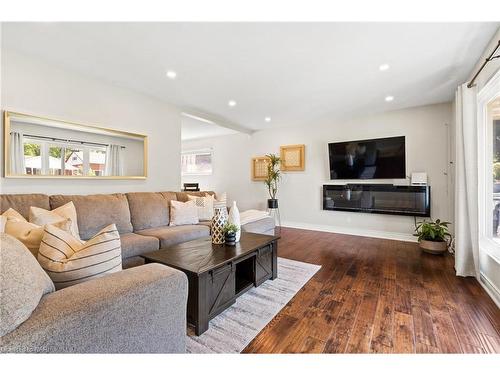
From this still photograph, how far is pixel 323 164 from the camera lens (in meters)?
5.07

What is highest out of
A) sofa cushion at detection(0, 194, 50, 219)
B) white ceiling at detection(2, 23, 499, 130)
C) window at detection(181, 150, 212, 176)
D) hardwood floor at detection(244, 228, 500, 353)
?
white ceiling at detection(2, 23, 499, 130)

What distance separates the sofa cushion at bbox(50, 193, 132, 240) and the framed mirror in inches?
16.6

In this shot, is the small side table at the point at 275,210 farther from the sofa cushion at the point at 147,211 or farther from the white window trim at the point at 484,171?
the white window trim at the point at 484,171

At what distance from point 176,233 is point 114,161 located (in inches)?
57.1

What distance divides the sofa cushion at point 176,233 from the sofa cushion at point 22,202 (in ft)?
3.28

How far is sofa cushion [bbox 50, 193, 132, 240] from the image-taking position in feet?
8.07

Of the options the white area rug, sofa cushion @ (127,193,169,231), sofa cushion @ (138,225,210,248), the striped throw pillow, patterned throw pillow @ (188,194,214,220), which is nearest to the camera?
the striped throw pillow

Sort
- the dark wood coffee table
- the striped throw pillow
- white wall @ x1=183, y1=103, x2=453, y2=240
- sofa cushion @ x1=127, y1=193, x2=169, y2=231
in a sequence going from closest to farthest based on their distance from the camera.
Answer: the striped throw pillow → the dark wood coffee table → sofa cushion @ x1=127, y1=193, x2=169, y2=231 → white wall @ x1=183, y1=103, x2=453, y2=240

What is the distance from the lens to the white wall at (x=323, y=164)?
3945mm

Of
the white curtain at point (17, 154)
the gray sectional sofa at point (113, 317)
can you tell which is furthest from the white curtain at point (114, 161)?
the gray sectional sofa at point (113, 317)

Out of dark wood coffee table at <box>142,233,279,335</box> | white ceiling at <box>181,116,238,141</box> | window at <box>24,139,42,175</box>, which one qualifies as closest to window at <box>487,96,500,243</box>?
dark wood coffee table at <box>142,233,279,335</box>

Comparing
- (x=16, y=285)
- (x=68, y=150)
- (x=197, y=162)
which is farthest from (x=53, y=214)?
(x=197, y=162)

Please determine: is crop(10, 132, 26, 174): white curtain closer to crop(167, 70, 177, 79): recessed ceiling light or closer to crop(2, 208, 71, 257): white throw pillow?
crop(2, 208, 71, 257): white throw pillow

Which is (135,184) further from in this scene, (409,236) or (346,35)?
(409,236)
